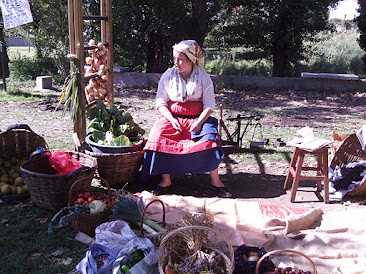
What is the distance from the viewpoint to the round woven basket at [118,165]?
4.40 m

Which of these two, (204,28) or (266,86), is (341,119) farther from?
(204,28)

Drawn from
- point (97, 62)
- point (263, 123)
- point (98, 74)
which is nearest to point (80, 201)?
point (98, 74)

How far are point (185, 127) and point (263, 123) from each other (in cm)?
360

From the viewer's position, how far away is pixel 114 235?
3.02m

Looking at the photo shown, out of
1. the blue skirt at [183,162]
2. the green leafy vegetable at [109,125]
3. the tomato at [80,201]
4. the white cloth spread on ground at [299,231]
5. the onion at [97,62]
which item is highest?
the onion at [97,62]

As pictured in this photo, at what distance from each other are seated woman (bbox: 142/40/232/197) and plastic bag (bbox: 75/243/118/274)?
5.38 feet

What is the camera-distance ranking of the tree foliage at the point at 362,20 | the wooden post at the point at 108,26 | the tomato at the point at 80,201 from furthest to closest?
1. the tree foliage at the point at 362,20
2. the wooden post at the point at 108,26
3. the tomato at the point at 80,201

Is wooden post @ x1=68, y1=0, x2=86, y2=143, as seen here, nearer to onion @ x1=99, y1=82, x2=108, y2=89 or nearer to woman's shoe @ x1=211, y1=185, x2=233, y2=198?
onion @ x1=99, y1=82, x2=108, y2=89

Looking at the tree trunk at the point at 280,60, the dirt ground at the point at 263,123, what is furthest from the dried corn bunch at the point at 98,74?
the tree trunk at the point at 280,60

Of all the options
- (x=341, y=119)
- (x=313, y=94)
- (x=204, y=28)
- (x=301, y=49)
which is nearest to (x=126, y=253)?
(x=341, y=119)

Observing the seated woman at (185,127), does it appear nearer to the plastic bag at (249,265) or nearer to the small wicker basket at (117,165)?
the small wicker basket at (117,165)

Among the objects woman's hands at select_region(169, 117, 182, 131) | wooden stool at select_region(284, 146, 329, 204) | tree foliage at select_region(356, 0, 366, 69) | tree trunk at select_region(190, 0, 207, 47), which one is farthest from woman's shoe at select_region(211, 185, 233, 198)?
tree foliage at select_region(356, 0, 366, 69)

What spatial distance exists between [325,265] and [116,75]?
10.0 metres

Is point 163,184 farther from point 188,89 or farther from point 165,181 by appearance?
point 188,89
